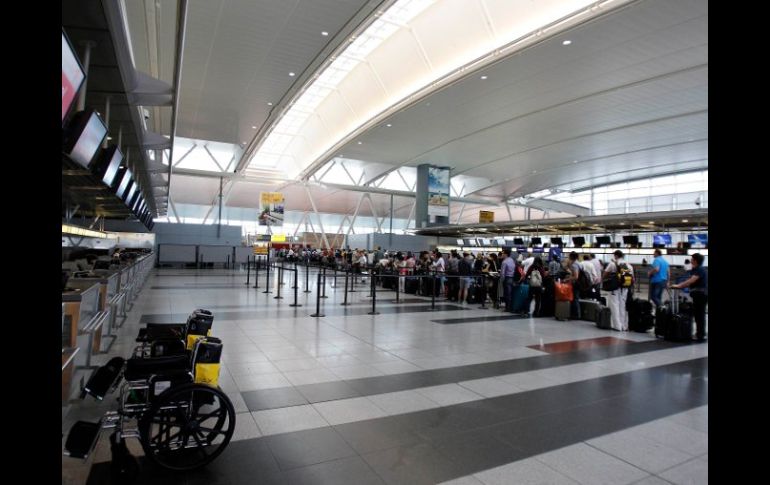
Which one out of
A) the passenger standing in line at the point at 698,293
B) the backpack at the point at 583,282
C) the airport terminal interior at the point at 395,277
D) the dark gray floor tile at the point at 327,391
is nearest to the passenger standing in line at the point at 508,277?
the airport terminal interior at the point at 395,277

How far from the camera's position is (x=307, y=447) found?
3383mm

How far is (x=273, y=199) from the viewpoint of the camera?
31500 mm

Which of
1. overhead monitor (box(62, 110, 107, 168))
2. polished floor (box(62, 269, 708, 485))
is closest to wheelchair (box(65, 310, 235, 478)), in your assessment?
polished floor (box(62, 269, 708, 485))

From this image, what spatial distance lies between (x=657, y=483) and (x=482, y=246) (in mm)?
28602

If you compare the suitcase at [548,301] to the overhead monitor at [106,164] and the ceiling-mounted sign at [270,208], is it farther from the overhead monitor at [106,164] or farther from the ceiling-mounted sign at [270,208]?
the ceiling-mounted sign at [270,208]

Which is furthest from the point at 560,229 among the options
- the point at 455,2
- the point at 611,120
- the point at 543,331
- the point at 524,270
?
the point at 543,331

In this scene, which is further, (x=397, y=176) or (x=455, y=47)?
(x=397, y=176)

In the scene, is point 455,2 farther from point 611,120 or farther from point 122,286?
point 122,286

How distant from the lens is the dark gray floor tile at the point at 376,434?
3.45 m

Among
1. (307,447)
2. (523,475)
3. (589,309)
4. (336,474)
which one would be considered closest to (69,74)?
(307,447)

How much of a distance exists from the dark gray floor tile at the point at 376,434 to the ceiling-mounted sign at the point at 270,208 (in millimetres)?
28868

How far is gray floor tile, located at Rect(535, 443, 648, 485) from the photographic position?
3.05m

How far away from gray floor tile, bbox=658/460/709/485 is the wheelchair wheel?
327 centimetres

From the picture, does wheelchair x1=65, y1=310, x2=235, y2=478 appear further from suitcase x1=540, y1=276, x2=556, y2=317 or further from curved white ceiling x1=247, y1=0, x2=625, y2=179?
curved white ceiling x1=247, y1=0, x2=625, y2=179
